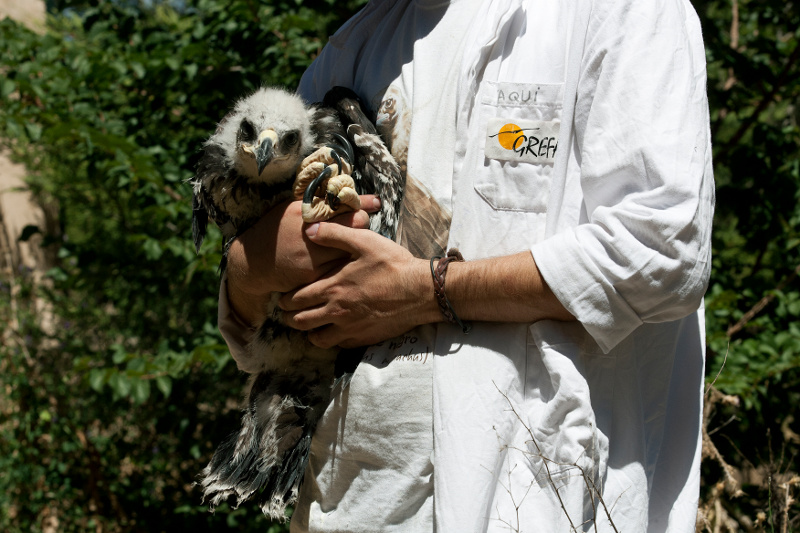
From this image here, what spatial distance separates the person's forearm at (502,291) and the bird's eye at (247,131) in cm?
65

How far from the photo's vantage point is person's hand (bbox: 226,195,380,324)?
59.2 inches

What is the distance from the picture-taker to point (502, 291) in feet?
4.08

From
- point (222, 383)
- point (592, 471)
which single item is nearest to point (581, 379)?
point (592, 471)

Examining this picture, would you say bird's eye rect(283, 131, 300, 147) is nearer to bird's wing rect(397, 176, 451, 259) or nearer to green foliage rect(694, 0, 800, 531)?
bird's wing rect(397, 176, 451, 259)

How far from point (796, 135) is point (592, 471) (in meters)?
2.63

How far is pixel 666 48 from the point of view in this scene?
1.16m

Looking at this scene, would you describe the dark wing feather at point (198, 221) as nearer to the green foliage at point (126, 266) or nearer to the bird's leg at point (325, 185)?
the bird's leg at point (325, 185)

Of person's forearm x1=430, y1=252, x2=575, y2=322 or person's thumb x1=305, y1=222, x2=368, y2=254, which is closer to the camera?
person's forearm x1=430, y1=252, x2=575, y2=322

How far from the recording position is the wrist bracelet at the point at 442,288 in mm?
1301

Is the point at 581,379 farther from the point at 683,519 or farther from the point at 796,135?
the point at 796,135

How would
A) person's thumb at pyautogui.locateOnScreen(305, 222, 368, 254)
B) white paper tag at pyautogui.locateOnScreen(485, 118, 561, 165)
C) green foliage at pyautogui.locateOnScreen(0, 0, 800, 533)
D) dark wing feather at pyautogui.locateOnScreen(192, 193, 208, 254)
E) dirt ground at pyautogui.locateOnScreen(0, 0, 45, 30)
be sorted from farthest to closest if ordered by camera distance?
dirt ground at pyautogui.locateOnScreen(0, 0, 45, 30) → green foliage at pyautogui.locateOnScreen(0, 0, 800, 533) → dark wing feather at pyautogui.locateOnScreen(192, 193, 208, 254) → person's thumb at pyautogui.locateOnScreen(305, 222, 368, 254) → white paper tag at pyautogui.locateOnScreen(485, 118, 561, 165)

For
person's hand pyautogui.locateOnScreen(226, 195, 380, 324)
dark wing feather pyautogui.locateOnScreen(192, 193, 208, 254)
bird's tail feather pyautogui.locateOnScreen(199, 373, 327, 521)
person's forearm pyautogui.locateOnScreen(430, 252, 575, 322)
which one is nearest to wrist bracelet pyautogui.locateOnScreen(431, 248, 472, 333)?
person's forearm pyautogui.locateOnScreen(430, 252, 575, 322)

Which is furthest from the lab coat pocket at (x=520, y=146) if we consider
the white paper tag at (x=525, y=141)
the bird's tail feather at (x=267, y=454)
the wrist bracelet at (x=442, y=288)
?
the bird's tail feather at (x=267, y=454)

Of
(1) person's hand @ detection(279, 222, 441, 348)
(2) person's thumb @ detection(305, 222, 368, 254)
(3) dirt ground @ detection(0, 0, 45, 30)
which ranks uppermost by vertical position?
(3) dirt ground @ detection(0, 0, 45, 30)
